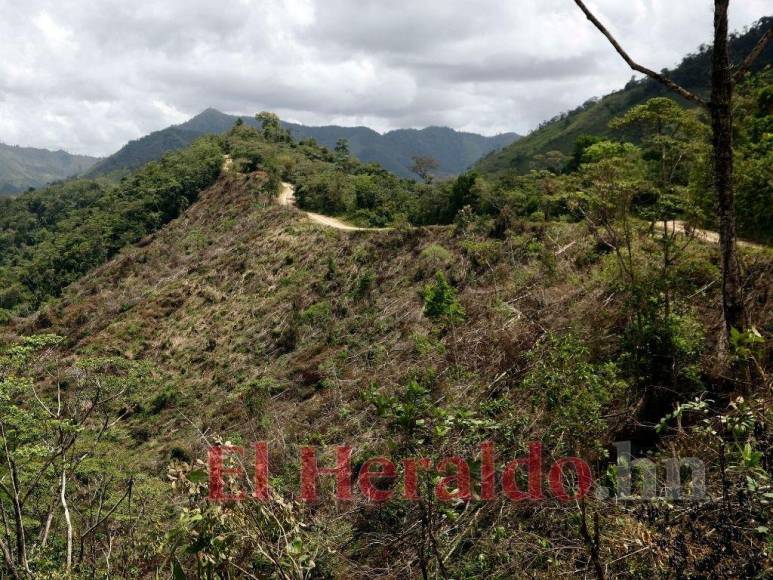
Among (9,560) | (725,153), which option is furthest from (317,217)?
(725,153)

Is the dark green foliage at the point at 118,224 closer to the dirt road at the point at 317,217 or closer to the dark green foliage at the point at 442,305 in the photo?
the dirt road at the point at 317,217

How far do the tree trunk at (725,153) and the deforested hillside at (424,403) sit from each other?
20.8 inches

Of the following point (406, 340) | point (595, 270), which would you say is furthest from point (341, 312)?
point (595, 270)

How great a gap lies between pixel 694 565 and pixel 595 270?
24.0 feet

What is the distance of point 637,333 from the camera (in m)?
6.26

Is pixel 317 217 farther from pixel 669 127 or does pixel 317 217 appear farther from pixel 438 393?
→ pixel 669 127

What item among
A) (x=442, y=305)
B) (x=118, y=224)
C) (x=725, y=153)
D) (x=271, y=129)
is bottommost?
(x=442, y=305)

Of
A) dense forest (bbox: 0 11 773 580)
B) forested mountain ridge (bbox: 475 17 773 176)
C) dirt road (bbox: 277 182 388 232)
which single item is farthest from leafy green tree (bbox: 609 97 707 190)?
forested mountain ridge (bbox: 475 17 773 176)

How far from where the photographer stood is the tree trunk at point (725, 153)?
3.91 m

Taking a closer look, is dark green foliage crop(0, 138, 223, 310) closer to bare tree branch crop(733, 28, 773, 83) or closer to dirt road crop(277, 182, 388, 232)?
dirt road crop(277, 182, 388, 232)

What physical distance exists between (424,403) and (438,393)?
6.39 meters

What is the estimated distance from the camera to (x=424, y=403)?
3.22 meters

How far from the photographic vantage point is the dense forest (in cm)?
318

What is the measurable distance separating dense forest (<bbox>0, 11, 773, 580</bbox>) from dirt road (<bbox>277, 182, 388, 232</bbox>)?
912mm
